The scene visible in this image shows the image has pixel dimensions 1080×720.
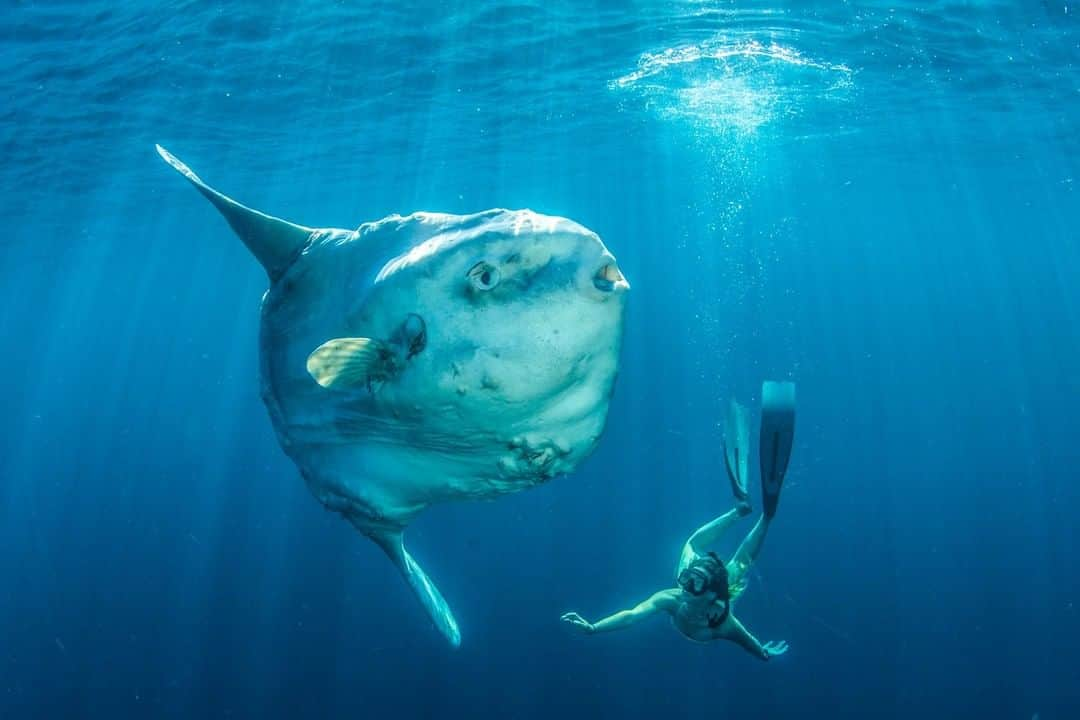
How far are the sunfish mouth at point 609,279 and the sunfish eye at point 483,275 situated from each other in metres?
0.31

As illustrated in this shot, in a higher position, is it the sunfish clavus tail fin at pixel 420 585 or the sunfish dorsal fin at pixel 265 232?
the sunfish dorsal fin at pixel 265 232

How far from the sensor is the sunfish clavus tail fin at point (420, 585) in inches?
143

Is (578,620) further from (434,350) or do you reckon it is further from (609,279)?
(609,279)

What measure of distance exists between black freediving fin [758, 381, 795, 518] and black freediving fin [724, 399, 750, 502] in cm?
22

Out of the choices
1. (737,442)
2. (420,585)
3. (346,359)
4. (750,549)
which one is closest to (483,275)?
(346,359)

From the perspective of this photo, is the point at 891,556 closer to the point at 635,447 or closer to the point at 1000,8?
the point at 635,447

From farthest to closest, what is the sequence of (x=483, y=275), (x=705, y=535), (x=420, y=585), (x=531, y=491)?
(x=531, y=491)
(x=705, y=535)
(x=420, y=585)
(x=483, y=275)

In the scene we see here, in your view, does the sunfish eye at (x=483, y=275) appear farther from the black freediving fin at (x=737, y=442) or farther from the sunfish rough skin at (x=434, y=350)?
the black freediving fin at (x=737, y=442)

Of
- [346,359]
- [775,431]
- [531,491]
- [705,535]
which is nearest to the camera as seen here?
[346,359]

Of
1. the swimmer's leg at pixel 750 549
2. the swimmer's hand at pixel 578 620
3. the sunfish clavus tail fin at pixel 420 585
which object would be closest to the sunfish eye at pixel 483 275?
the sunfish clavus tail fin at pixel 420 585

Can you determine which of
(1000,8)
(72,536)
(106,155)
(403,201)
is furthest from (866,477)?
(72,536)

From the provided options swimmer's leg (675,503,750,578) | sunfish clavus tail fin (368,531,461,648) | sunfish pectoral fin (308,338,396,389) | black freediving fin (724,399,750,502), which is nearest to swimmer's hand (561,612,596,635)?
swimmer's leg (675,503,750,578)

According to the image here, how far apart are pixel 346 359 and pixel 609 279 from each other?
0.90 m

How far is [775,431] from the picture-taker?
5.93 metres
